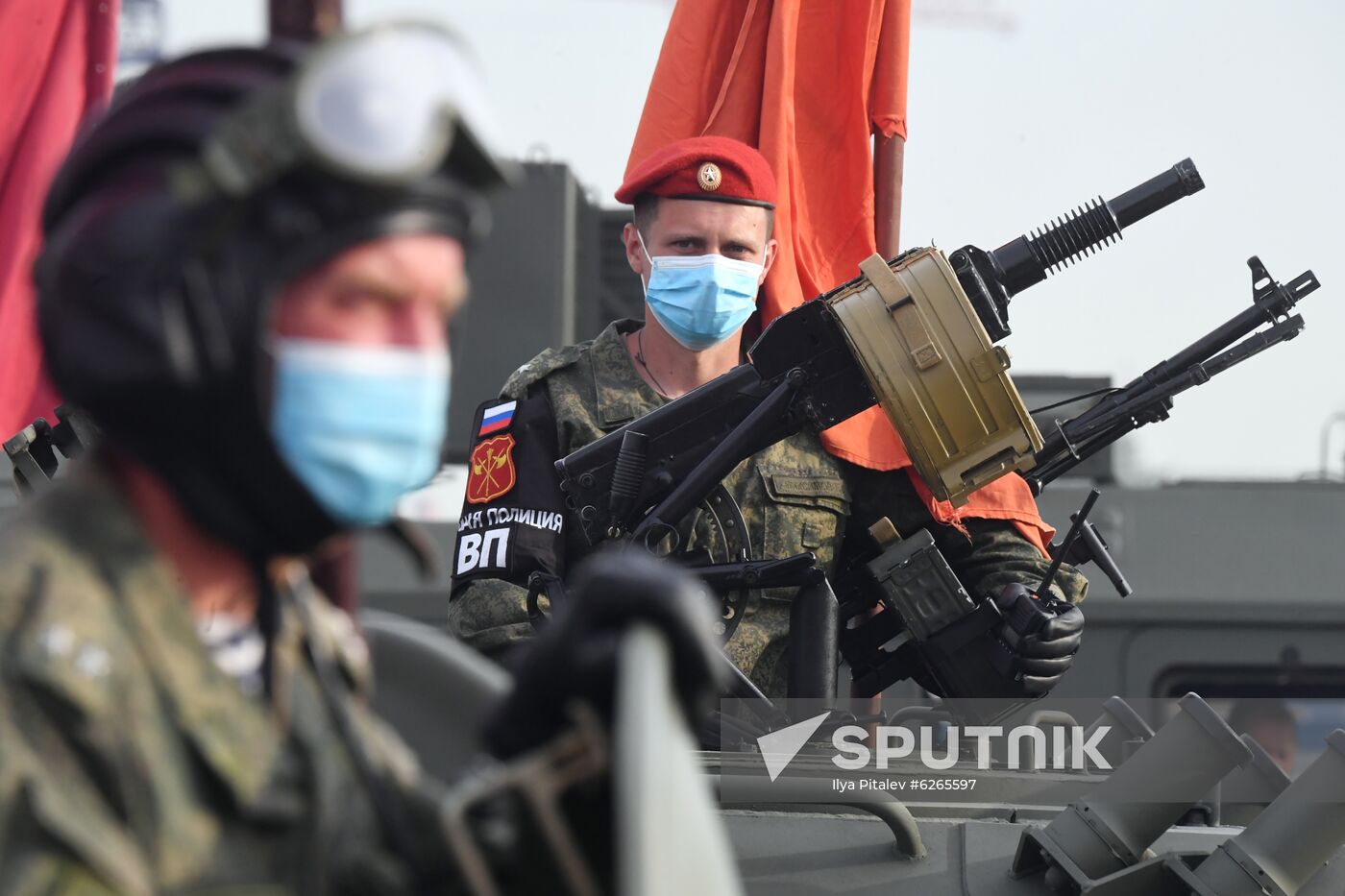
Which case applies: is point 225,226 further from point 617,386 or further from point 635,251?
point 635,251

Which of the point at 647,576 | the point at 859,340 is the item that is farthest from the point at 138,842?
the point at 859,340

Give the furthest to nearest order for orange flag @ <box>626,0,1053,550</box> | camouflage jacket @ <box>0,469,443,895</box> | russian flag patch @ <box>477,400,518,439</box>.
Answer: orange flag @ <box>626,0,1053,550</box> → russian flag patch @ <box>477,400,518,439</box> → camouflage jacket @ <box>0,469,443,895</box>

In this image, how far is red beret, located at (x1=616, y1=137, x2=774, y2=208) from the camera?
4.07 meters

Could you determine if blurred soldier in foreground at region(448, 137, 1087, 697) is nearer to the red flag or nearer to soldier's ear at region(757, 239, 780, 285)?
soldier's ear at region(757, 239, 780, 285)

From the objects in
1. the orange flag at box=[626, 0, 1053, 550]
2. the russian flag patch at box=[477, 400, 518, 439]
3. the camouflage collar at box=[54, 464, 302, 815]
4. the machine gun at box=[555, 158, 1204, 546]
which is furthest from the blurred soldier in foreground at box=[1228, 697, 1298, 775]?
the camouflage collar at box=[54, 464, 302, 815]

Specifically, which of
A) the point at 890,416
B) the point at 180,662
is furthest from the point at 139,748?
the point at 890,416

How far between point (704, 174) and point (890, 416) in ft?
2.39

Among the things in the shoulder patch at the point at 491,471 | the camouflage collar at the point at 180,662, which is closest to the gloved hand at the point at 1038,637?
the shoulder patch at the point at 491,471

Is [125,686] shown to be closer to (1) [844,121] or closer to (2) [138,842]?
(2) [138,842]

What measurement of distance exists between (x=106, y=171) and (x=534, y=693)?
0.50m

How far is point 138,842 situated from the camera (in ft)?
4.07

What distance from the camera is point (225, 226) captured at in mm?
1336

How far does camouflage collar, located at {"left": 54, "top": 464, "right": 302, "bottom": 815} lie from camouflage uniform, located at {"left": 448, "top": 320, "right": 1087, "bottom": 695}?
2.49 m
